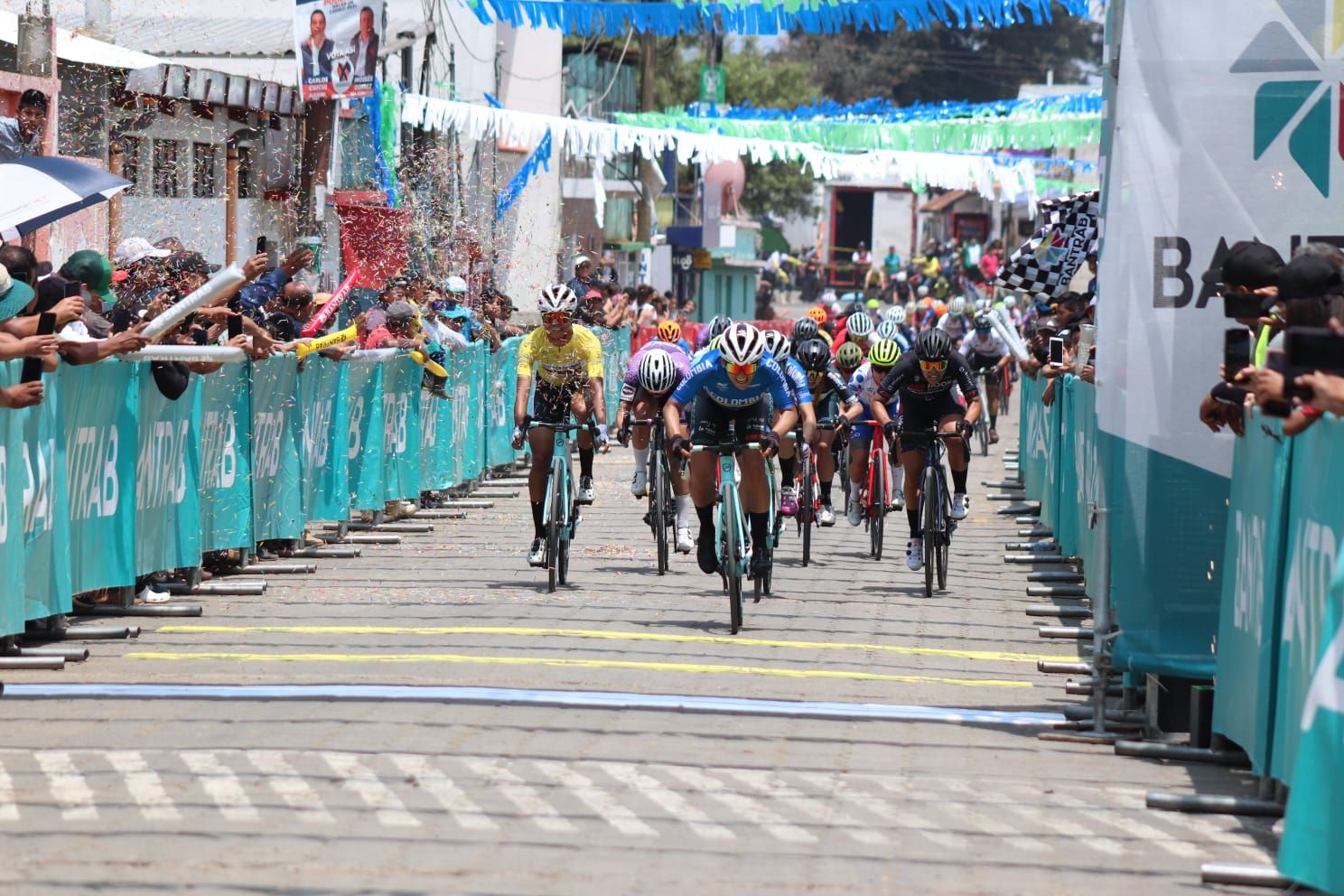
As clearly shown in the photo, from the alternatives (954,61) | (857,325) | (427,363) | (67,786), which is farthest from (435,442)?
(954,61)

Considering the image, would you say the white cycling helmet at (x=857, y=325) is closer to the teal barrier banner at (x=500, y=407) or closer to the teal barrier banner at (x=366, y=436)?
the teal barrier banner at (x=366, y=436)

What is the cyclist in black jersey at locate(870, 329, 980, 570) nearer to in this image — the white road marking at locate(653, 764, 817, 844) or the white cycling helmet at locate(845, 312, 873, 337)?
the white cycling helmet at locate(845, 312, 873, 337)

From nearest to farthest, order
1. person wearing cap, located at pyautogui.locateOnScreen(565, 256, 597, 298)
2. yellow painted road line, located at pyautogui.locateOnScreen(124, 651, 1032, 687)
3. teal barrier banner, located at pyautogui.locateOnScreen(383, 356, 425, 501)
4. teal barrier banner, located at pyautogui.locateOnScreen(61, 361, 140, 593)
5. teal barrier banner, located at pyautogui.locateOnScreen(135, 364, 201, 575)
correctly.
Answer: yellow painted road line, located at pyautogui.locateOnScreen(124, 651, 1032, 687), teal barrier banner, located at pyautogui.locateOnScreen(61, 361, 140, 593), teal barrier banner, located at pyautogui.locateOnScreen(135, 364, 201, 575), teal barrier banner, located at pyautogui.locateOnScreen(383, 356, 425, 501), person wearing cap, located at pyautogui.locateOnScreen(565, 256, 597, 298)

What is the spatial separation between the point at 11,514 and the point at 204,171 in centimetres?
1563

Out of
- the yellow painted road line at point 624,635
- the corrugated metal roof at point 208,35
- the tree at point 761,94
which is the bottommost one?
the yellow painted road line at point 624,635

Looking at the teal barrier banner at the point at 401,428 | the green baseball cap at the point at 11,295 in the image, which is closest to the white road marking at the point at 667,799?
the green baseball cap at the point at 11,295

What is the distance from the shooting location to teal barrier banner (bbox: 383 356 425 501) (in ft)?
59.3

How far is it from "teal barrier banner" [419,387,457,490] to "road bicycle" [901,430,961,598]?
5.70 meters

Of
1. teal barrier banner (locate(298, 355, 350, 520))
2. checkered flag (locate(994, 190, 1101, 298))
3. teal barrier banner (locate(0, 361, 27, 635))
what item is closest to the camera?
teal barrier banner (locate(0, 361, 27, 635))

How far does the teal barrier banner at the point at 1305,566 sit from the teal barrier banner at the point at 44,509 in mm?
5929

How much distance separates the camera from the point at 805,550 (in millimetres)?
16484

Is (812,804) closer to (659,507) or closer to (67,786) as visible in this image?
(67,786)

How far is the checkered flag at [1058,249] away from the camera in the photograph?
1712 centimetres

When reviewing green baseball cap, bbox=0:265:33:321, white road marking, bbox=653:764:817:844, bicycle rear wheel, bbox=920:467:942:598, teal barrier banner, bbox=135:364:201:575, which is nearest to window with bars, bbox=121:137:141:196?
teal barrier banner, bbox=135:364:201:575
